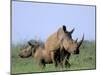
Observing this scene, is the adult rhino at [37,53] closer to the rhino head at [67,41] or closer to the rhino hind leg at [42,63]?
the rhino hind leg at [42,63]

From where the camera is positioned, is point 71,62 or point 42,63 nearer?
point 42,63

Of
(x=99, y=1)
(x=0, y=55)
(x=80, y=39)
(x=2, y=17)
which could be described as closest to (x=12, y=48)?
(x=0, y=55)

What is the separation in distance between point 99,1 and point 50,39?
85 centimetres

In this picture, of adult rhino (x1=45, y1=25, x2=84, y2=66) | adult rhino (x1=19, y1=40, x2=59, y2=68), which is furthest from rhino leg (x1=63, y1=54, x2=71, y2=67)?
adult rhino (x1=19, y1=40, x2=59, y2=68)

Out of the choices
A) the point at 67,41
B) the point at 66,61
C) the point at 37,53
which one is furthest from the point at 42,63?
the point at 67,41

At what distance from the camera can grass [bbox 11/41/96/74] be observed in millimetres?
2617

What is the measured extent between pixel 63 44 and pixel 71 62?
246 mm

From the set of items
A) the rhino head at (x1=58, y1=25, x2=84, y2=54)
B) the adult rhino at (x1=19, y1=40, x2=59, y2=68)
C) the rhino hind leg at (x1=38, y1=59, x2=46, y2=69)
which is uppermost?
the rhino head at (x1=58, y1=25, x2=84, y2=54)

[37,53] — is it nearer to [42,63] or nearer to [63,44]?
[42,63]

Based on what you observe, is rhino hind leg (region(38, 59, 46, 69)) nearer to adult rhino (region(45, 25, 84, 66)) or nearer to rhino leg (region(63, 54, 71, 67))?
adult rhino (region(45, 25, 84, 66))

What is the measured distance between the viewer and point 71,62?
2871 mm

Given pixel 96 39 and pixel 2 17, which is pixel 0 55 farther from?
pixel 96 39

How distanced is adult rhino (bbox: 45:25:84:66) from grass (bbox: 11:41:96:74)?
0.07 metres

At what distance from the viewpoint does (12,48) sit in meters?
2.61
